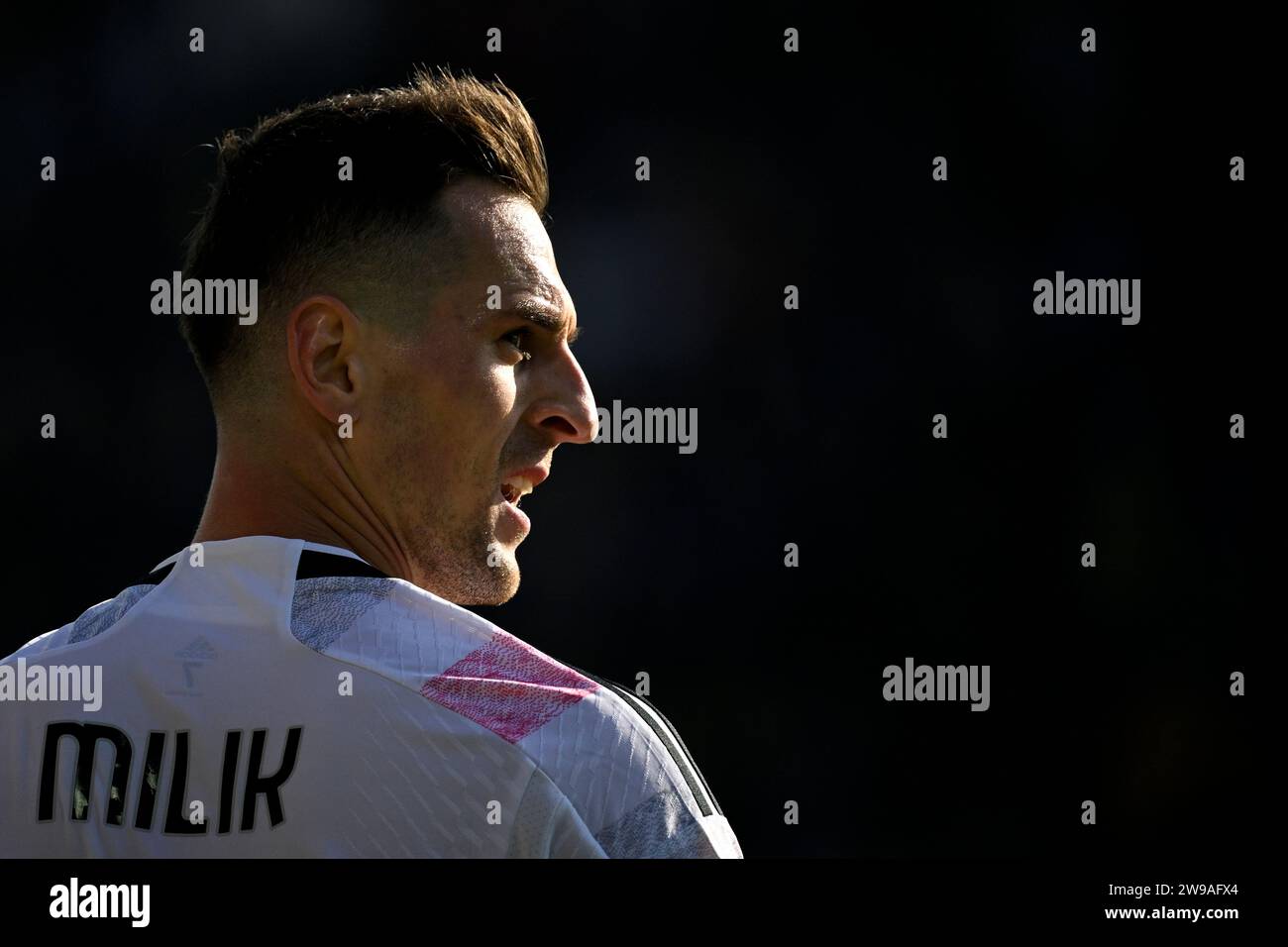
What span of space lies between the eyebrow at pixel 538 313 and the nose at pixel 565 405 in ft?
0.13

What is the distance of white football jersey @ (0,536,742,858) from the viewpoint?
41.9 inches

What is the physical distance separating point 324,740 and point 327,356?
0.43m

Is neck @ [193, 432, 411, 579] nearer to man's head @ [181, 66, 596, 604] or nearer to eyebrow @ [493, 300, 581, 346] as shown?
man's head @ [181, 66, 596, 604]

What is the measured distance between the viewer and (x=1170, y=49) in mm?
4105

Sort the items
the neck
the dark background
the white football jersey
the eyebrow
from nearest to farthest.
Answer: the white football jersey, the neck, the eyebrow, the dark background

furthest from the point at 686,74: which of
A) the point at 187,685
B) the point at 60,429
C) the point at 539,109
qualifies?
the point at 187,685

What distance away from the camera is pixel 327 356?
1.36 metres

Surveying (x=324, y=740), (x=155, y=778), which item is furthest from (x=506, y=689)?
(x=155, y=778)

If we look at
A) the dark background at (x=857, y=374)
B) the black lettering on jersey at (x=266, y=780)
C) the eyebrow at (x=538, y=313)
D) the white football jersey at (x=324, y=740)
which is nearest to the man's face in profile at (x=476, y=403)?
the eyebrow at (x=538, y=313)

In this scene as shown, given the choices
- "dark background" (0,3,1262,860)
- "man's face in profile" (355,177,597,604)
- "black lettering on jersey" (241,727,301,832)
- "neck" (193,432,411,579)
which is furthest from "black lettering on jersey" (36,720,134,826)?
"dark background" (0,3,1262,860)

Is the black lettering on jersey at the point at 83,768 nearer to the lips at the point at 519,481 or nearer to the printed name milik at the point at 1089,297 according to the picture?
the lips at the point at 519,481

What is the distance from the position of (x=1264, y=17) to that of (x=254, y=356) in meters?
3.68

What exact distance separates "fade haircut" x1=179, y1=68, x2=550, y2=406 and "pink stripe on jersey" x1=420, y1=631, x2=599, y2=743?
0.40 metres

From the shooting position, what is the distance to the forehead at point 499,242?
4.61ft
